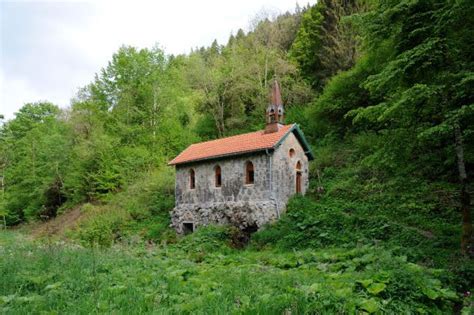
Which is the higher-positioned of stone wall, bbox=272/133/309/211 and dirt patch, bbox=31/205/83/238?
stone wall, bbox=272/133/309/211

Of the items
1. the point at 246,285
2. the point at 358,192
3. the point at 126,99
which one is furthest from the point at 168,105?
the point at 246,285

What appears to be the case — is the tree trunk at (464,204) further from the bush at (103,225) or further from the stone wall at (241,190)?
the bush at (103,225)

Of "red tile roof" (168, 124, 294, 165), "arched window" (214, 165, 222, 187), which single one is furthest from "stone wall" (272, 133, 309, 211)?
"arched window" (214, 165, 222, 187)

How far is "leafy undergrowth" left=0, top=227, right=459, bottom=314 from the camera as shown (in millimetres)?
5211

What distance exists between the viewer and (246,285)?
6332mm

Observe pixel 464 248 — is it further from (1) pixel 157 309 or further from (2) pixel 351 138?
(2) pixel 351 138

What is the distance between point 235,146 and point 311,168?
5.87 metres

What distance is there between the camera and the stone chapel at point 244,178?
1678 cm

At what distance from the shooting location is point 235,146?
18438mm

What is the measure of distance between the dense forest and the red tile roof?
3.34m

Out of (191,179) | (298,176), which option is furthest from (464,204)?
(191,179)

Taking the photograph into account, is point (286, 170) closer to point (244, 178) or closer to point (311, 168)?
point (244, 178)

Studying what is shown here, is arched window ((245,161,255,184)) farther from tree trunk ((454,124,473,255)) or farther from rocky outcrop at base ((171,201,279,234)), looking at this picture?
tree trunk ((454,124,473,255))

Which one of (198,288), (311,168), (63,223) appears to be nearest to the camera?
(198,288)
